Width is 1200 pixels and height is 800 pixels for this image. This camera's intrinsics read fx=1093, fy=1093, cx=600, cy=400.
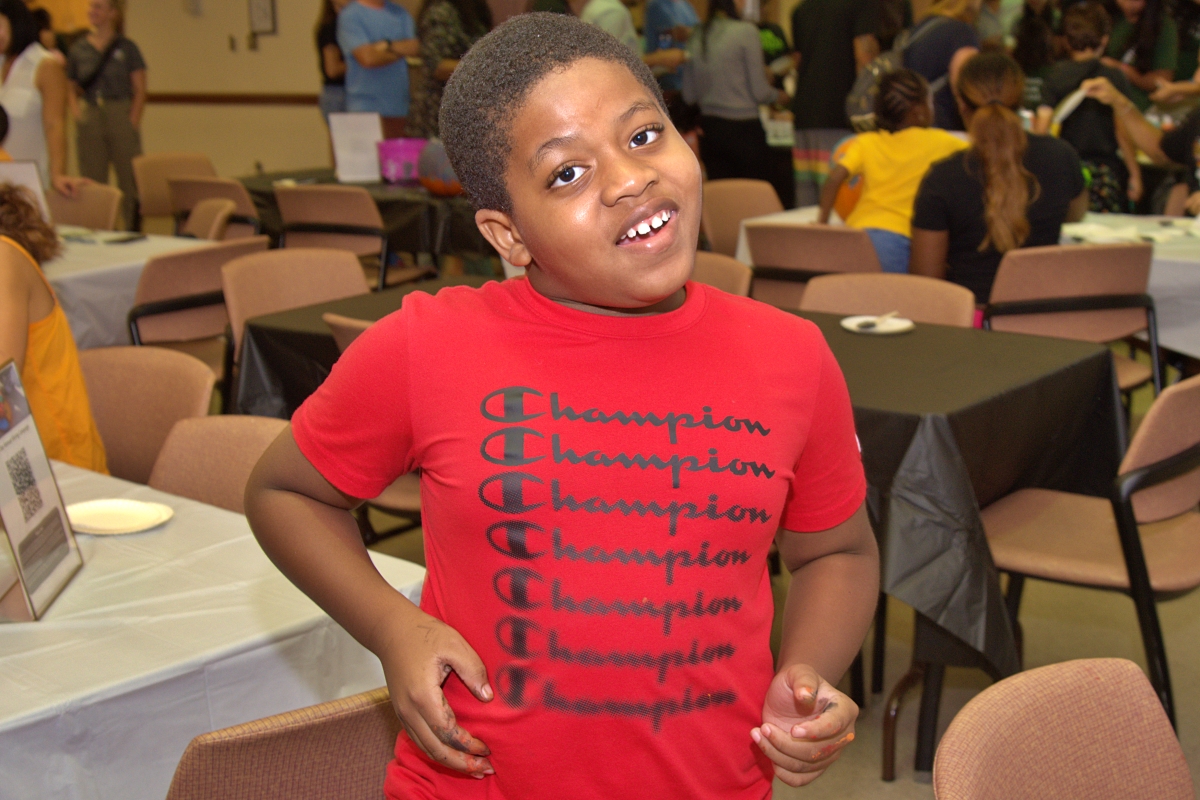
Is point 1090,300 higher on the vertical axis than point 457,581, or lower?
lower

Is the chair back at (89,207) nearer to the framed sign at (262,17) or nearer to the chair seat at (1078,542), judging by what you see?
the chair seat at (1078,542)

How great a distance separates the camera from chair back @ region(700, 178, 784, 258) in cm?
479

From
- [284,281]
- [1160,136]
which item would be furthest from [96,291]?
[1160,136]

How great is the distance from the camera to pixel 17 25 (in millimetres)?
5152

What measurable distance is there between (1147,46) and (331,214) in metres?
3.94

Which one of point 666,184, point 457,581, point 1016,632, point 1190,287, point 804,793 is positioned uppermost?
point 666,184

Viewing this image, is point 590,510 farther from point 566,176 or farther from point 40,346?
point 40,346

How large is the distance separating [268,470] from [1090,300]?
2.66 m

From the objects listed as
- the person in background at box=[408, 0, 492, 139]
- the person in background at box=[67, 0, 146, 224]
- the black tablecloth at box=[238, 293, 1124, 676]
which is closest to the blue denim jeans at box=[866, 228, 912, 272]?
the black tablecloth at box=[238, 293, 1124, 676]

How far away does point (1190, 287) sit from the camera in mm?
3189

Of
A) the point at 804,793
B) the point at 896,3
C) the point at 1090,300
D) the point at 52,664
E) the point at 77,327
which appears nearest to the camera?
the point at 52,664

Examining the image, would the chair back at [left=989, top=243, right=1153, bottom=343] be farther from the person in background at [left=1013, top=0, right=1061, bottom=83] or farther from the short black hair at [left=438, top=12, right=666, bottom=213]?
the person in background at [left=1013, top=0, right=1061, bottom=83]

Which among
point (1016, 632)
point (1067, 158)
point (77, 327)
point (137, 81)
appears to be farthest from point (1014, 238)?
point (137, 81)

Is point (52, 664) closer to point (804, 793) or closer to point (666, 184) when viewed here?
point (666, 184)
